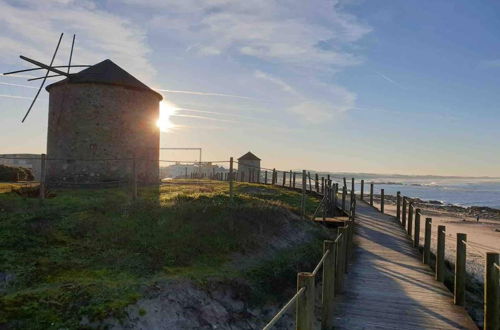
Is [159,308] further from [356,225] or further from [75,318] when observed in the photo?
[356,225]

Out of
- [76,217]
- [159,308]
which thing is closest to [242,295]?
[159,308]

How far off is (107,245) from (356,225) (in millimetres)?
10395

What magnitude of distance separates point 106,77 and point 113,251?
13871 mm

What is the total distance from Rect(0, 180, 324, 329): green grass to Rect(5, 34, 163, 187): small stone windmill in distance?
5694 mm

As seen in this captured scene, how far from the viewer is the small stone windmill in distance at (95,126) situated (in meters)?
20.6

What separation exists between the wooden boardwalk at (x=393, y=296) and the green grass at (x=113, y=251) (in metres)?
1.90

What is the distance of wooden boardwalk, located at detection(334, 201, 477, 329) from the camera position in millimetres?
6789

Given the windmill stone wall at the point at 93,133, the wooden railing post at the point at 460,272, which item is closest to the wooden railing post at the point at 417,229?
the wooden railing post at the point at 460,272

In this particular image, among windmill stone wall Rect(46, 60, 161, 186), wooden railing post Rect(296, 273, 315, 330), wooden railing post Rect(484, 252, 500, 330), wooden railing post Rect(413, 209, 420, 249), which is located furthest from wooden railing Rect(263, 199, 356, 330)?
windmill stone wall Rect(46, 60, 161, 186)

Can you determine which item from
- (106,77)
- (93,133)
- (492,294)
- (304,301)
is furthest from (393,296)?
(106,77)

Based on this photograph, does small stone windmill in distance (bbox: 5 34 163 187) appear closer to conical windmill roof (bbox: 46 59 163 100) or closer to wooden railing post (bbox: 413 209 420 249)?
conical windmill roof (bbox: 46 59 163 100)

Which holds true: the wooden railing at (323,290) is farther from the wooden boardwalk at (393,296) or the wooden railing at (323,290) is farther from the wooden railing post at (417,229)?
the wooden railing post at (417,229)

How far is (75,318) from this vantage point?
7.36 meters

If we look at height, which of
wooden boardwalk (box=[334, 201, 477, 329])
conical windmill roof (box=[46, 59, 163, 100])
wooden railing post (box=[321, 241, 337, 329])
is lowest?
wooden boardwalk (box=[334, 201, 477, 329])
